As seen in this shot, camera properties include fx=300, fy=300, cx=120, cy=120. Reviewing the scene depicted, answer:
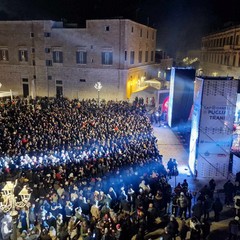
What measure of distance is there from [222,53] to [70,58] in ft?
84.9

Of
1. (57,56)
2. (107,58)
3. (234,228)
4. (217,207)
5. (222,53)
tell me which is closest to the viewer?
(234,228)

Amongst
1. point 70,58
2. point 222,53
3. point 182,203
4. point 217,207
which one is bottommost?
point 217,207

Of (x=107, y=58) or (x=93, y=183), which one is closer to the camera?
(x=93, y=183)

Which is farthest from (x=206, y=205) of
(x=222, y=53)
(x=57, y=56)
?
(x=222, y=53)

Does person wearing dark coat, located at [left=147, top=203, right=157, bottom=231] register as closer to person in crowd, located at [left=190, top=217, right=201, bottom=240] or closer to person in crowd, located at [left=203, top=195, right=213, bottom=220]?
person in crowd, located at [left=190, top=217, right=201, bottom=240]

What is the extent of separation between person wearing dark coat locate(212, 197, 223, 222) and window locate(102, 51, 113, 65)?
78.2 ft

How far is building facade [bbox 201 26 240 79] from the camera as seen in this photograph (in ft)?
135

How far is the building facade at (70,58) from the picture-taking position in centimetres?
3291

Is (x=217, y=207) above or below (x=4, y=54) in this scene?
below

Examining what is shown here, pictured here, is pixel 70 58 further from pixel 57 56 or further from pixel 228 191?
pixel 228 191

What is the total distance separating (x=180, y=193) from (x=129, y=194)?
2074 mm

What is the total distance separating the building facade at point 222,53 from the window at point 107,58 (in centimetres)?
1688

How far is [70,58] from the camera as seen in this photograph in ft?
112

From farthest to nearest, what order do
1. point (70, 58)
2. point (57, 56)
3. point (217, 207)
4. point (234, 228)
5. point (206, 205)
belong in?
point (57, 56) → point (70, 58) → point (217, 207) → point (206, 205) → point (234, 228)
